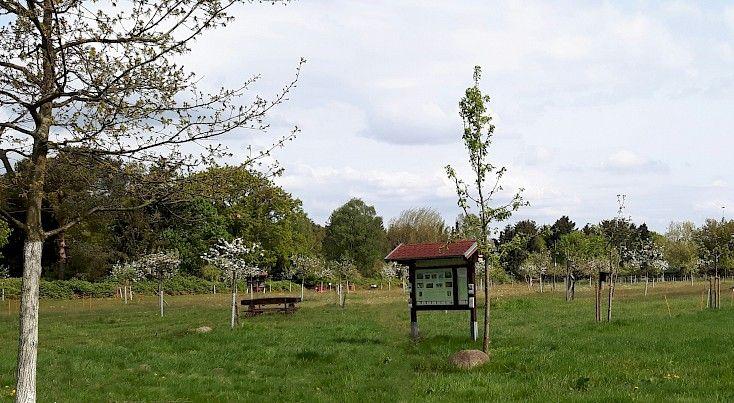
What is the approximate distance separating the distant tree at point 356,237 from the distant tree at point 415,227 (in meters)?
13.6

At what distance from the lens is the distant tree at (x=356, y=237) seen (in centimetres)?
9869

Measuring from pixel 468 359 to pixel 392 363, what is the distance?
212 centimetres

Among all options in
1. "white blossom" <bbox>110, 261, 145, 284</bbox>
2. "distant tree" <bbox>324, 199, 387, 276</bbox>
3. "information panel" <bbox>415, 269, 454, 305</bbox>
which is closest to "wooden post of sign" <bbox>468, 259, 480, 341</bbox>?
"information panel" <bbox>415, 269, 454, 305</bbox>

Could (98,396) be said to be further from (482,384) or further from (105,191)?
(482,384)

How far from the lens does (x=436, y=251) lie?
24469 mm

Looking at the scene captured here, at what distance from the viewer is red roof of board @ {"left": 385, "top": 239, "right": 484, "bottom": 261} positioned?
2367cm

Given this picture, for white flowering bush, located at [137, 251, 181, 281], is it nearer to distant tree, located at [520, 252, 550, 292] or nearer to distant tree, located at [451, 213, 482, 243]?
distant tree, located at [451, 213, 482, 243]

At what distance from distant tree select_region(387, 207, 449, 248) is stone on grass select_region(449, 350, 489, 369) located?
308 feet

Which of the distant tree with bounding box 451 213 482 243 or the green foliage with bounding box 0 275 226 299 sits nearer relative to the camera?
the distant tree with bounding box 451 213 482 243

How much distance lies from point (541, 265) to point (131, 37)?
7447 centimetres

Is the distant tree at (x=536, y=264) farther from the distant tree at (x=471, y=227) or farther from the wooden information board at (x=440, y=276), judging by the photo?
the distant tree at (x=471, y=227)

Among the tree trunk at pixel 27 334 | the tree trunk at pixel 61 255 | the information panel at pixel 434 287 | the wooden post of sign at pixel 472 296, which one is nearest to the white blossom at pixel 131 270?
the tree trunk at pixel 61 255

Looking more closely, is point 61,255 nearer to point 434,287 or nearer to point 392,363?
point 434,287

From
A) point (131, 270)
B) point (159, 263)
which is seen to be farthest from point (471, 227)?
point (131, 270)
